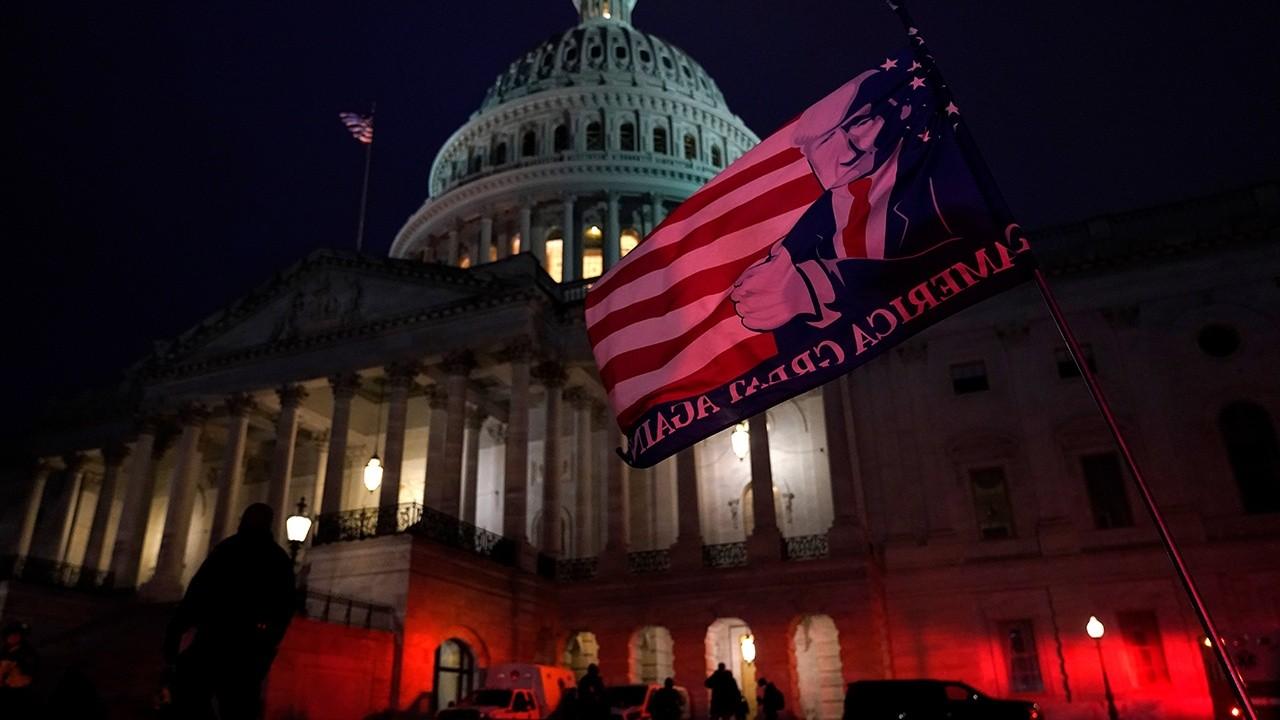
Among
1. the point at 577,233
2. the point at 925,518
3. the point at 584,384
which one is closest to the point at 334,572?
the point at 584,384

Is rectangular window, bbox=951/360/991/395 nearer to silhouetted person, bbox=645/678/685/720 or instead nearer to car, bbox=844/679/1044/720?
car, bbox=844/679/1044/720

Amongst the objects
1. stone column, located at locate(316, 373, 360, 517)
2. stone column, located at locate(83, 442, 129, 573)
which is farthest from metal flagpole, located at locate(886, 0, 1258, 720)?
stone column, located at locate(83, 442, 129, 573)

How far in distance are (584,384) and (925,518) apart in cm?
1514

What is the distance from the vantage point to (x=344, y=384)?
Answer: 120ft

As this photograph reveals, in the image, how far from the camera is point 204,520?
161 feet

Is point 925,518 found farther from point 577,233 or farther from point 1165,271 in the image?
point 577,233

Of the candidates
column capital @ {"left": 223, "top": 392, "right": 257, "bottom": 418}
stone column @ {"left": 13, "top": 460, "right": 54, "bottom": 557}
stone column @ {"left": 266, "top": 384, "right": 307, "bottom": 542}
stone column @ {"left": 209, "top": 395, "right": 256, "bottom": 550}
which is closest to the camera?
stone column @ {"left": 266, "top": 384, "right": 307, "bottom": 542}

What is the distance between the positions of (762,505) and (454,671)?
39.9 ft

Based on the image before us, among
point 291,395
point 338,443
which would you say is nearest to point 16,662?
point 338,443

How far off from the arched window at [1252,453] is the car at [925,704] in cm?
1702

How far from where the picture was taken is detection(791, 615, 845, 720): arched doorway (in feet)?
115

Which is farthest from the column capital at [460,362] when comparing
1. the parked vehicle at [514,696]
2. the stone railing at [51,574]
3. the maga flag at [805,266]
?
the maga flag at [805,266]

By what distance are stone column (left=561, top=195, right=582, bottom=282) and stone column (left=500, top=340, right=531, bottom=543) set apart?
72.4ft

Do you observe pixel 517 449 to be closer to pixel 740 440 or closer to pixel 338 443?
pixel 338 443
